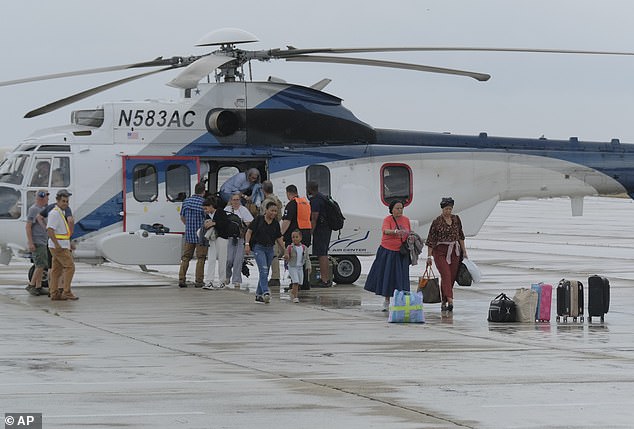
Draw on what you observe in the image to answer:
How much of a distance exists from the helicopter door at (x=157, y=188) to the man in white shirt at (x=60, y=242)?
2.43 metres

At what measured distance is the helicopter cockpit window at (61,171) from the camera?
2139cm

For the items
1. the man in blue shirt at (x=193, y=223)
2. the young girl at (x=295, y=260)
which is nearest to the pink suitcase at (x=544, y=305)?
the young girl at (x=295, y=260)

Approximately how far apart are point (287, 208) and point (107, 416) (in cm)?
1111

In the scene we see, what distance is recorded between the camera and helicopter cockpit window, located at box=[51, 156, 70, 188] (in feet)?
70.2

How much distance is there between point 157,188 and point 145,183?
211mm

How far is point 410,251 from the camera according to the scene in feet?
58.4

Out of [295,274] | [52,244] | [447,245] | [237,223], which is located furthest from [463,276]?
[52,244]

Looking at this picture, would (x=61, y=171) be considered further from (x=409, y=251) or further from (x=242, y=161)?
(x=409, y=251)

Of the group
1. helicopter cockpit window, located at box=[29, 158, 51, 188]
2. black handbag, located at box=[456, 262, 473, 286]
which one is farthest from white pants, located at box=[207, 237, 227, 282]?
black handbag, located at box=[456, 262, 473, 286]

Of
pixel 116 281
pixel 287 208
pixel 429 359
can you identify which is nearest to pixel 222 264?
pixel 287 208

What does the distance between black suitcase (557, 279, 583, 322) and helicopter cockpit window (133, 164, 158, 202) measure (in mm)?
7505

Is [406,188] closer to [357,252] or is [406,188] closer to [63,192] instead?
[357,252]

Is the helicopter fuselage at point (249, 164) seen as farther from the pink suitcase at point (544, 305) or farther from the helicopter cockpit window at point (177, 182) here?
the pink suitcase at point (544, 305)

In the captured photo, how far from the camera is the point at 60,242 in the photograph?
19.0 meters
